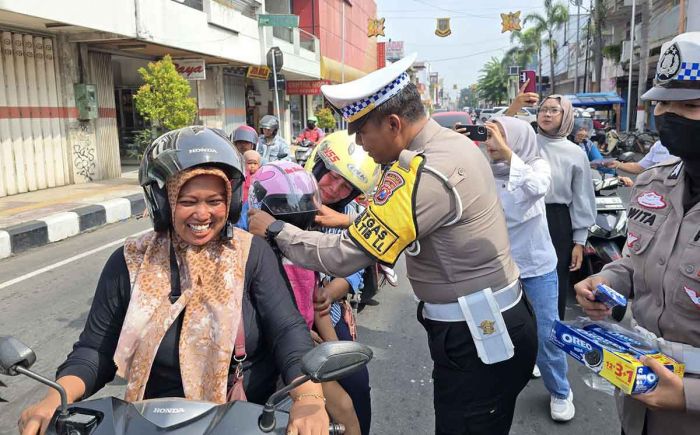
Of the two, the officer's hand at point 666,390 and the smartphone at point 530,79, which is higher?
the smartphone at point 530,79

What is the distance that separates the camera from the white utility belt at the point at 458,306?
197cm

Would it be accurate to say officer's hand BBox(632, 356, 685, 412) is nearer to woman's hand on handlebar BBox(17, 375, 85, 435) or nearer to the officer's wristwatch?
the officer's wristwatch

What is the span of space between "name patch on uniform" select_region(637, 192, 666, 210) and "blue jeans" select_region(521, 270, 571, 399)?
142 centimetres

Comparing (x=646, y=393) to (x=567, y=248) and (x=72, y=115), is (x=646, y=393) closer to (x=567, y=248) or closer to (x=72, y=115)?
(x=567, y=248)

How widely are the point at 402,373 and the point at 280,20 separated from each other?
12.5 meters

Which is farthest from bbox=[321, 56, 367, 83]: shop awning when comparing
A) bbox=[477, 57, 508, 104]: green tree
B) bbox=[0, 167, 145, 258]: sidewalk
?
bbox=[477, 57, 508, 104]: green tree

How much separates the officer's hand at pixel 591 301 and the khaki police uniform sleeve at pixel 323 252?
2.32 feet

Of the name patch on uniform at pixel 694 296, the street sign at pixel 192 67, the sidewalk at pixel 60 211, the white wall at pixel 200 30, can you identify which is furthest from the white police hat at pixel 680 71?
the street sign at pixel 192 67

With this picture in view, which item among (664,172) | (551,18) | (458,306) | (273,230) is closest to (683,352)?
(664,172)

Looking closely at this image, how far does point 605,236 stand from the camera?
5281 mm

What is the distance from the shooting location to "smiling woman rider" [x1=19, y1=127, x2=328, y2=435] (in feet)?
5.47

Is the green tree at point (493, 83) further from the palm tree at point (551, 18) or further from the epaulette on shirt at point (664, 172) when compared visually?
the epaulette on shirt at point (664, 172)

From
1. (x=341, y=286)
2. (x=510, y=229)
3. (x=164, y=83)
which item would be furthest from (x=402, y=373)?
(x=164, y=83)

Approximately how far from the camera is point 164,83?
11.9 metres
